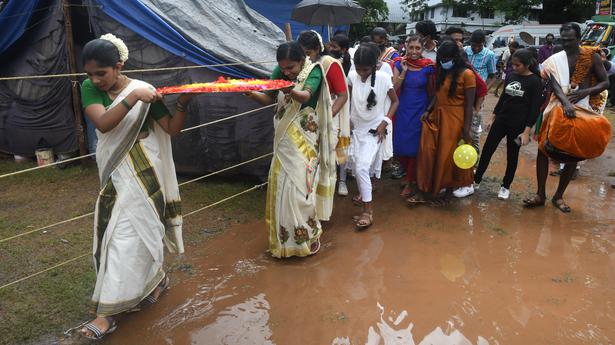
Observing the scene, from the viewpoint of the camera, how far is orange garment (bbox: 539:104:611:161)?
13.6 ft

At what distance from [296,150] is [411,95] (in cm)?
178

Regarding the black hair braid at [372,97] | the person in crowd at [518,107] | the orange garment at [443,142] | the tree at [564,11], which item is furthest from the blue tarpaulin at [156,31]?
the tree at [564,11]

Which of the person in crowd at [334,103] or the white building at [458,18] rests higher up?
the white building at [458,18]

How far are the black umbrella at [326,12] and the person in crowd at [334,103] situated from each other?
12.2 ft

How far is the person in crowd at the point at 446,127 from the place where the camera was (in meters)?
4.18

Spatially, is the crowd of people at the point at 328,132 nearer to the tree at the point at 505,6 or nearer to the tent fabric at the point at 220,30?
the tent fabric at the point at 220,30

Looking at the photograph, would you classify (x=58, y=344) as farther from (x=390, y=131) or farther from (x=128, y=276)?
(x=390, y=131)

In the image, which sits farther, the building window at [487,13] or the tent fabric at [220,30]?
the building window at [487,13]

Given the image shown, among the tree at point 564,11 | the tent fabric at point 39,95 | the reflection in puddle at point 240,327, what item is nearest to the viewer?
the reflection in puddle at point 240,327

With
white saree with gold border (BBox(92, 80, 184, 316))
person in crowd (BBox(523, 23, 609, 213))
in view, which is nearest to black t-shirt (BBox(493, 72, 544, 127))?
person in crowd (BBox(523, 23, 609, 213))

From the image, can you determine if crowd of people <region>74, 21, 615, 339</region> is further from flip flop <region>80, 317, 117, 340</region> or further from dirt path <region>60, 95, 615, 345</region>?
dirt path <region>60, 95, 615, 345</region>

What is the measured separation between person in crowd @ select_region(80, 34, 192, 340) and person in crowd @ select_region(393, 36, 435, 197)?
2.67 meters

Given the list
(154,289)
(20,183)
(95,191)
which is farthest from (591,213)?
(20,183)

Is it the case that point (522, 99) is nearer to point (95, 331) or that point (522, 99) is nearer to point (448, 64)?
point (448, 64)
